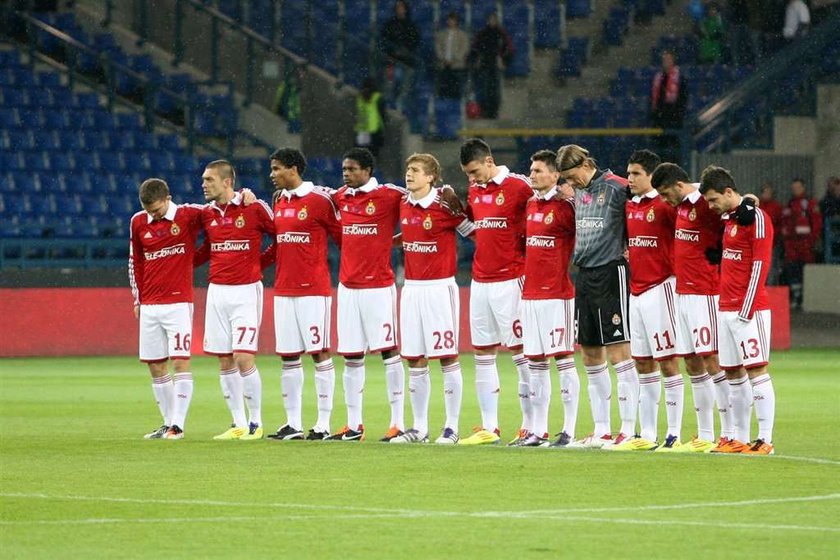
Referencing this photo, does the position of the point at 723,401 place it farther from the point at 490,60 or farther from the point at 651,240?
the point at 490,60

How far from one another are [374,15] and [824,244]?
9873 millimetres

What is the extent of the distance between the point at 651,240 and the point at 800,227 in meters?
16.4

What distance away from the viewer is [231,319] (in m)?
14.7

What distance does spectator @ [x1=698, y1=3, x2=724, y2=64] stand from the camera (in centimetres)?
3381

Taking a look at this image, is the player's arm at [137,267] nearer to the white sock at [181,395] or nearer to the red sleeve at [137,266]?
the red sleeve at [137,266]

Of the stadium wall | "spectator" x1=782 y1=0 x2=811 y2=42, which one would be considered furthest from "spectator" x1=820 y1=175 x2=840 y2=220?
the stadium wall

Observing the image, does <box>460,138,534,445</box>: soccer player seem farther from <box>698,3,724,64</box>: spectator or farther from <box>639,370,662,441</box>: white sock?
<box>698,3,724,64</box>: spectator

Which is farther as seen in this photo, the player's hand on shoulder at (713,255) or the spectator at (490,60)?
the spectator at (490,60)

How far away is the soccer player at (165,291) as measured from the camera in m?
14.6

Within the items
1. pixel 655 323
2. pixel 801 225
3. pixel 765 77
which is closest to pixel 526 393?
pixel 655 323

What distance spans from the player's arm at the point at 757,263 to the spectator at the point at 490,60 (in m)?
19.3

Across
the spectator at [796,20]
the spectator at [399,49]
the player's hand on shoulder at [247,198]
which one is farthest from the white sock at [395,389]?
the spectator at [796,20]

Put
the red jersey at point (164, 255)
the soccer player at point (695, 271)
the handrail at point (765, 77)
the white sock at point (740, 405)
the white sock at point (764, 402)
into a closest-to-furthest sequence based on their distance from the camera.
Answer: the white sock at point (764, 402), the white sock at point (740, 405), the soccer player at point (695, 271), the red jersey at point (164, 255), the handrail at point (765, 77)

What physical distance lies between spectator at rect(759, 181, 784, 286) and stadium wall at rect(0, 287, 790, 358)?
7.58 metres
